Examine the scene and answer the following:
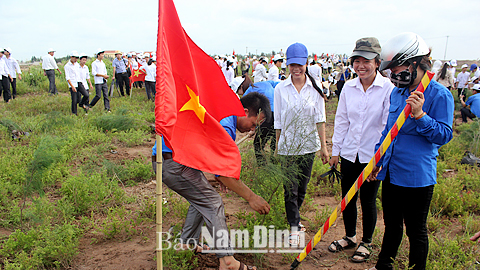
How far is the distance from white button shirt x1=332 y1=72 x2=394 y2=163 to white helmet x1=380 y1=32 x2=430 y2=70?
60 cm

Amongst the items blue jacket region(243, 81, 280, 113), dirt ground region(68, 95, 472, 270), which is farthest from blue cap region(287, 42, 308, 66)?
blue jacket region(243, 81, 280, 113)

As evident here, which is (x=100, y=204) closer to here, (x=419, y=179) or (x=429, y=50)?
(x=419, y=179)

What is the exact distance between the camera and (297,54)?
124 inches

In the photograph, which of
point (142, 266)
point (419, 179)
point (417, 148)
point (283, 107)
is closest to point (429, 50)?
point (417, 148)

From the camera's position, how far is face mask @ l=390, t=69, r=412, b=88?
2262 mm

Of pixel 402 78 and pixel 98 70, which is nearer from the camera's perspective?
pixel 402 78

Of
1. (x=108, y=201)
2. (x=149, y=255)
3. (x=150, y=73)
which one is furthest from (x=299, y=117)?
(x=150, y=73)

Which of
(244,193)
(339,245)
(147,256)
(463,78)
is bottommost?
(147,256)

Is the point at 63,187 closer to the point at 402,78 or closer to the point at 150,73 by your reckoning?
the point at 402,78

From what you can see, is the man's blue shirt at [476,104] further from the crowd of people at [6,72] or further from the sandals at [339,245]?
the crowd of people at [6,72]

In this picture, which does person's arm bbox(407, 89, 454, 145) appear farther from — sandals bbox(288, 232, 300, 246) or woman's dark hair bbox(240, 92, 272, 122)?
sandals bbox(288, 232, 300, 246)

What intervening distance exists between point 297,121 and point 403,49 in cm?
124

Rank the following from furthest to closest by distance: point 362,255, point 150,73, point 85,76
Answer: point 150,73 < point 85,76 < point 362,255

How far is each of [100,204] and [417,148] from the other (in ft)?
12.6
